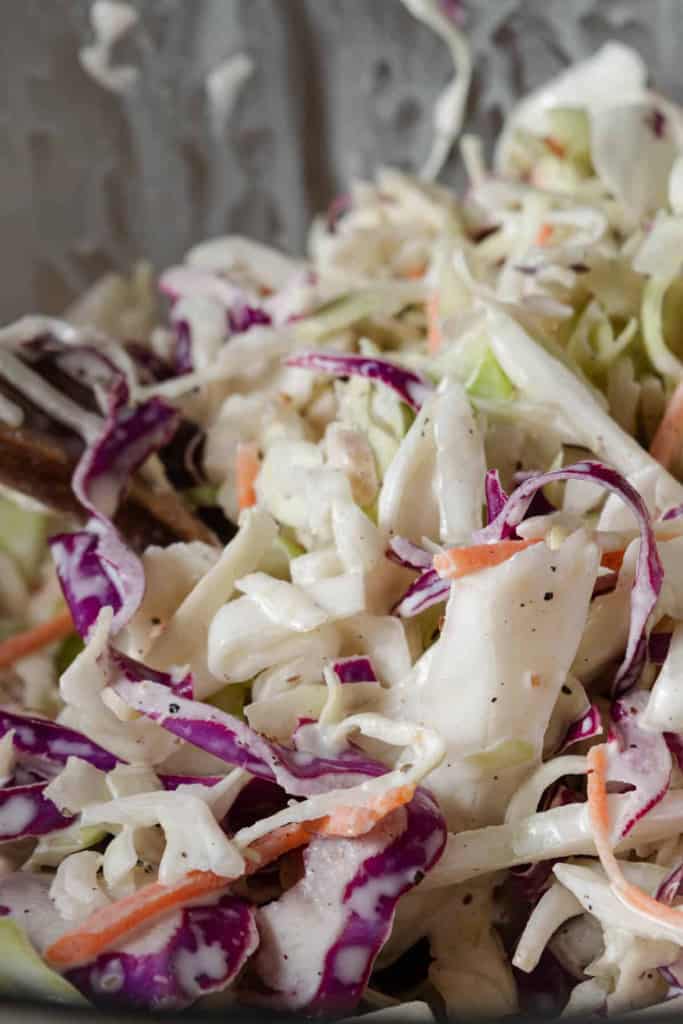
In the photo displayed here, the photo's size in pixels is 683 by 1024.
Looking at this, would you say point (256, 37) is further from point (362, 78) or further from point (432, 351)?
point (432, 351)

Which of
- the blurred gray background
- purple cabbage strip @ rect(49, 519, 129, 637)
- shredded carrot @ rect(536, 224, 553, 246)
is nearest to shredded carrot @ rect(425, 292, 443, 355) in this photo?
shredded carrot @ rect(536, 224, 553, 246)

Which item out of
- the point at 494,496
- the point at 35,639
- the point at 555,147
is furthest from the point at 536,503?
the point at 555,147

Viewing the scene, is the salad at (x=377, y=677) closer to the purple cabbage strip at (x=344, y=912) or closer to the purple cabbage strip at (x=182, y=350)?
the purple cabbage strip at (x=344, y=912)

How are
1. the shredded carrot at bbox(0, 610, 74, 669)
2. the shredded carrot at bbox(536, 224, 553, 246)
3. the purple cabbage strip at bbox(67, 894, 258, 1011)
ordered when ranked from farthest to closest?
the shredded carrot at bbox(536, 224, 553, 246) < the shredded carrot at bbox(0, 610, 74, 669) < the purple cabbage strip at bbox(67, 894, 258, 1011)

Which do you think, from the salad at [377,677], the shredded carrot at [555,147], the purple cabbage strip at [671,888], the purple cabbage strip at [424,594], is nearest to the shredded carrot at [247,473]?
the salad at [377,677]

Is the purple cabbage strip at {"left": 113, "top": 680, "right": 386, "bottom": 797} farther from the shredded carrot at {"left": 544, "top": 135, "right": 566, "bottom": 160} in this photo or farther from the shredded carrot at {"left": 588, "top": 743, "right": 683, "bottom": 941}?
the shredded carrot at {"left": 544, "top": 135, "right": 566, "bottom": 160}

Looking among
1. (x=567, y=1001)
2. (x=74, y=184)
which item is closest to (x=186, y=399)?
(x=74, y=184)

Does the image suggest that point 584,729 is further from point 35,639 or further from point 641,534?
point 35,639
